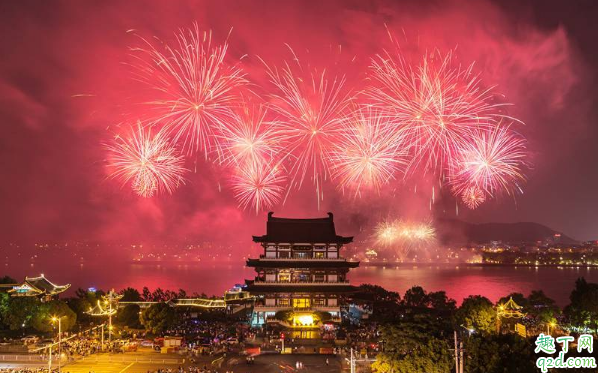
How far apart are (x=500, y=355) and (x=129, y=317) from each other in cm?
2981

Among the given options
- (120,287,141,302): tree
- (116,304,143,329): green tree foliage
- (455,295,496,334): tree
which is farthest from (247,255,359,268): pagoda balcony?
(120,287,141,302): tree

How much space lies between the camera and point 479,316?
115ft

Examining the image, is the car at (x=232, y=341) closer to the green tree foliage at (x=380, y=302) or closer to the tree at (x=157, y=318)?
the tree at (x=157, y=318)

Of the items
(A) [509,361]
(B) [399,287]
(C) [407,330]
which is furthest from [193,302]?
(B) [399,287]

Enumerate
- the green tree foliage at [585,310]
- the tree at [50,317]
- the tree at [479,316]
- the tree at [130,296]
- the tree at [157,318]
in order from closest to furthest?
the tree at [479,316] → the green tree foliage at [585,310] → the tree at [157,318] → the tree at [50,317] → the tree at [130,296]

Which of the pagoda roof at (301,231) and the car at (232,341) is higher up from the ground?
the pagoda roof at (301,231)

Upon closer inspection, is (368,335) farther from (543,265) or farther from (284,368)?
(543,265)

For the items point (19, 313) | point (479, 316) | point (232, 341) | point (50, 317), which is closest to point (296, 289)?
point (232, 341)

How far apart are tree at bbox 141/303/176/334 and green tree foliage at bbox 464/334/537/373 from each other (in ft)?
73.7

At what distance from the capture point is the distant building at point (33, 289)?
3962 centimetres

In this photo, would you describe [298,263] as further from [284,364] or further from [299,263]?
[284,364]

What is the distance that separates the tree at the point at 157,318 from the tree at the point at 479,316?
72.3 feet

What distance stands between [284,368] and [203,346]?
725 centimetres

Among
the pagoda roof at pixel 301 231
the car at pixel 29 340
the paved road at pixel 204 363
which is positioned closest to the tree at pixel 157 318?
the paved road at pixel 204 363
